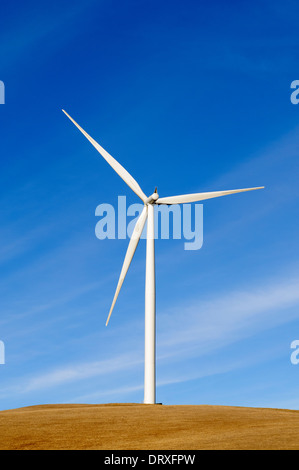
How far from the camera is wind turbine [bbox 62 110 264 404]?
56.0 meters

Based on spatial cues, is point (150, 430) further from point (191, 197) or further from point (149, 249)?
point (191, 197)

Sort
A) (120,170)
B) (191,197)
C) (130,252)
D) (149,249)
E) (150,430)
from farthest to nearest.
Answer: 1. (120,170)
2. (191,197)
3. (130,252)
4. (149,249)
5. (150,430)

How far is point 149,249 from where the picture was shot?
5891 centimetres

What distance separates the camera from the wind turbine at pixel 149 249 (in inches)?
2203

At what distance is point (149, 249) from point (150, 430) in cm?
2253

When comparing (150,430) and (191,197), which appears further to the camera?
(191,197)

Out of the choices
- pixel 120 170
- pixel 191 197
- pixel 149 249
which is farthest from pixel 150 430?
pixel 120 170

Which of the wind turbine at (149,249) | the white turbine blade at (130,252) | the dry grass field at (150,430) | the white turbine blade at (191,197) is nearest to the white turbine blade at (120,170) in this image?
the wind turbine at (149,249)

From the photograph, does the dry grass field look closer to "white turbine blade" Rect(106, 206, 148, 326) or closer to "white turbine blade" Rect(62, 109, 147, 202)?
"white turbine blade" Rect(106, 206, 148, 326)

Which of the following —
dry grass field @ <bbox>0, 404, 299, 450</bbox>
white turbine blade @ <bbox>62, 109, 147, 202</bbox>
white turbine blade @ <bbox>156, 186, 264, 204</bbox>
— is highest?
white turbine blade @ <bbox>62, 109, 147, 202</bbox>

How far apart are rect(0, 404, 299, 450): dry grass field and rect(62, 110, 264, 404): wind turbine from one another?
5.05 meters

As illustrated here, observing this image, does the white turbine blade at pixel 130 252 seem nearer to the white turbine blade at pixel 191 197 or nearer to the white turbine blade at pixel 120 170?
the white turbine blade at pixel 120 170

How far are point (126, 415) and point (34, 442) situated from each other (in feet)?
38.1

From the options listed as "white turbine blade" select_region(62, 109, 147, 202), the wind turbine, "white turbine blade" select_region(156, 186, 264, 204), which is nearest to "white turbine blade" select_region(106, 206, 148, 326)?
the wind turbine
